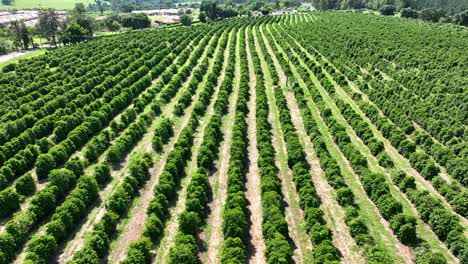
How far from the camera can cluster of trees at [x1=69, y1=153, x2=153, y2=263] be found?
27.9 meters

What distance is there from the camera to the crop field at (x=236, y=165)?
100.0 feet

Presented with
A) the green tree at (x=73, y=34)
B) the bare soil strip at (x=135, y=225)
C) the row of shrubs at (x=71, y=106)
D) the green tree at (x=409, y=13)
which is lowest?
the bare soil strip at (x=135, y=225)

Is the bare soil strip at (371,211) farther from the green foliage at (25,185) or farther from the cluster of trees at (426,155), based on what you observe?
the green foliage at (25,185)

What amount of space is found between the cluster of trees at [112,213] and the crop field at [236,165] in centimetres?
13

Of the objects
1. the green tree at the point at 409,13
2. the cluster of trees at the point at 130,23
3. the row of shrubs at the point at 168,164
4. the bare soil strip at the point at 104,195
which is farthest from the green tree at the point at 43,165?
the green tree at the point at 409,13

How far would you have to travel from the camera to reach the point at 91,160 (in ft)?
148

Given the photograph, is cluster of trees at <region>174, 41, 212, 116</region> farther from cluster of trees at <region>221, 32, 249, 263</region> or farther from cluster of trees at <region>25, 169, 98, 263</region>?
cluster of trees at <region>25, 169, 98, 263</region>

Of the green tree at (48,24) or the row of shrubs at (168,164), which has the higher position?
the green tree at (48,24)

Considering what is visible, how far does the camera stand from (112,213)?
3278 centimetres

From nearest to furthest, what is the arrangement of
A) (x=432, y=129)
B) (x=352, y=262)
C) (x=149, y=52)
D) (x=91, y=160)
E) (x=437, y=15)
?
(x=352, y=262), (x=91, y=160), (x=432, y=129), (x=149, y=52), (x=437, y=15)

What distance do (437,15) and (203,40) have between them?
116m

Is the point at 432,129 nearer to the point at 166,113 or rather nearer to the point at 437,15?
the point at 166,113

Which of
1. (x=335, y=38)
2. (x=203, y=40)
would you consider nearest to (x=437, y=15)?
(x=335, y=38)

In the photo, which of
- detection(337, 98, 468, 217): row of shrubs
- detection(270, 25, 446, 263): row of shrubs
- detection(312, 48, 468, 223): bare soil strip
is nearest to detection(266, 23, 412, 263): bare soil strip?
detection(270, 25, 446, 263): row of shrubs
